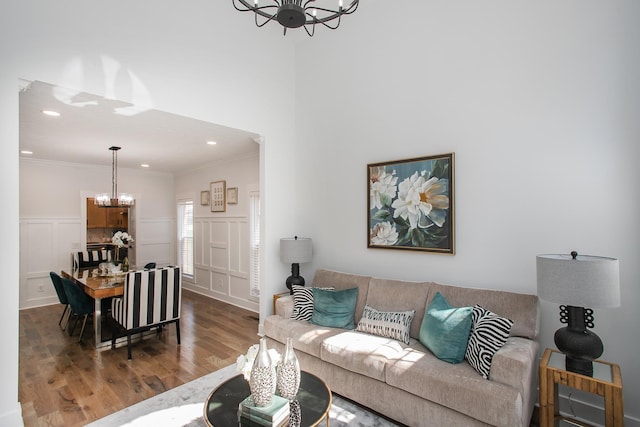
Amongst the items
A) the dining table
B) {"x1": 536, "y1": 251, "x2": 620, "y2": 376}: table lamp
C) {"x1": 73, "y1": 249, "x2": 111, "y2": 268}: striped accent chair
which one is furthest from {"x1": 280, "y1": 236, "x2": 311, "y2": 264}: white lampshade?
{"x1": 73, "y1": 249, "x2": 111, "y2": 268}: striped accent chair

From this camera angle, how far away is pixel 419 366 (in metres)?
2.24

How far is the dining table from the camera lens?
12.1 ft

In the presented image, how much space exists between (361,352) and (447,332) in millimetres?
666

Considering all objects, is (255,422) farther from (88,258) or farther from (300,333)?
(88,258)

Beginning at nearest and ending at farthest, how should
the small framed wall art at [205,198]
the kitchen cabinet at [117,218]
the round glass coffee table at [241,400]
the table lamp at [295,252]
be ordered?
the round glass coffee table at [241,400], the table lamp at [295,252], the small framed wall art at [205,198], the kitchen cabinet at [117,218]

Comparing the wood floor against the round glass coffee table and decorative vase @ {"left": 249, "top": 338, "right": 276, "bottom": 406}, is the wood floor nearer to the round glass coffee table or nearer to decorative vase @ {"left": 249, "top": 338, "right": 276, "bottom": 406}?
the round glass coffee table

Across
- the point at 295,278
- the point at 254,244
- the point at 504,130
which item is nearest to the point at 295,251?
the point at 295,278

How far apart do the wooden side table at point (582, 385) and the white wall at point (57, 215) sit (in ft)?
23.8

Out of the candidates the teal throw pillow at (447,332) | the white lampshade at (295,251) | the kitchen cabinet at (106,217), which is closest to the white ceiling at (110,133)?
the white lampshade at (295,251)

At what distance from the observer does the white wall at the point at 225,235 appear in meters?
5.45

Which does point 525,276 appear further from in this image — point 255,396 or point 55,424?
point 55,424

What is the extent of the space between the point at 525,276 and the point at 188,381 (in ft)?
10.3

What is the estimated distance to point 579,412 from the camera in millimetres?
2389

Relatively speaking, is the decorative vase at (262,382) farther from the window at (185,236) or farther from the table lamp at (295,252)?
the window at (185,236)
